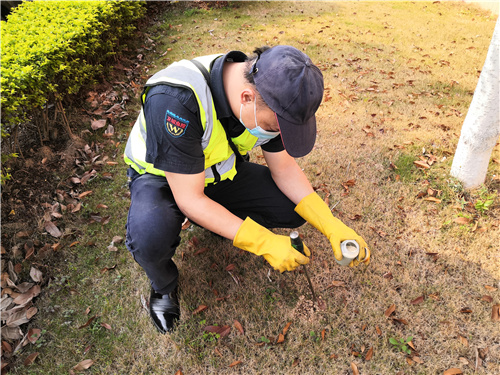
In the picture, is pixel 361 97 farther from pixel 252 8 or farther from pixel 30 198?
pixel 252 8

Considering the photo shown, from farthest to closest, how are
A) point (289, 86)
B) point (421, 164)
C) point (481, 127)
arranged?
point (421, 164) < point (481, 127) < point (289, 86)

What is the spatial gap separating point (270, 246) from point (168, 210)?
0.68 meters

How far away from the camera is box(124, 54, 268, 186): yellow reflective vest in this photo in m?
1.90

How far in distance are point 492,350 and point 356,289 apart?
911mm

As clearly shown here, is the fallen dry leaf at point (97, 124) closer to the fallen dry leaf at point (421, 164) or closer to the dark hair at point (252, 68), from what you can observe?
the dark hair at point (252, 68)

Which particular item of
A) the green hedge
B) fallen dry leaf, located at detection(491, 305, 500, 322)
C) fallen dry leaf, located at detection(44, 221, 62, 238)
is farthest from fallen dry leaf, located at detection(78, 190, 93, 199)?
fallen dry leaf, located at detection(491, 305, 500, 322)

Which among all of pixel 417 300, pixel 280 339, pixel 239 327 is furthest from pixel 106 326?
pixel 417 300

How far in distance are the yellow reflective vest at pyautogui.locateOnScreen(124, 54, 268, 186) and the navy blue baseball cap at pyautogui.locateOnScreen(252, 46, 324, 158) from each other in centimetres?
35

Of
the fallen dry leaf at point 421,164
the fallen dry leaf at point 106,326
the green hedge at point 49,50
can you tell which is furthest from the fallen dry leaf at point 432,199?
the green hedge at point 49,50

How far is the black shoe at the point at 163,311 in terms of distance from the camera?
238 cm

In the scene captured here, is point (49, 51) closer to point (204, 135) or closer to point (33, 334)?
point (204, 135)

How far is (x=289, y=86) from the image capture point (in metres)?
1.63

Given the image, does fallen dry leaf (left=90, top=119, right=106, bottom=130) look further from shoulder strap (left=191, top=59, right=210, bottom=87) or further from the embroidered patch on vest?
the embroidered patch on vest

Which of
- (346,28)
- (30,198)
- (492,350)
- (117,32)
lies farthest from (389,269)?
(346,28)
